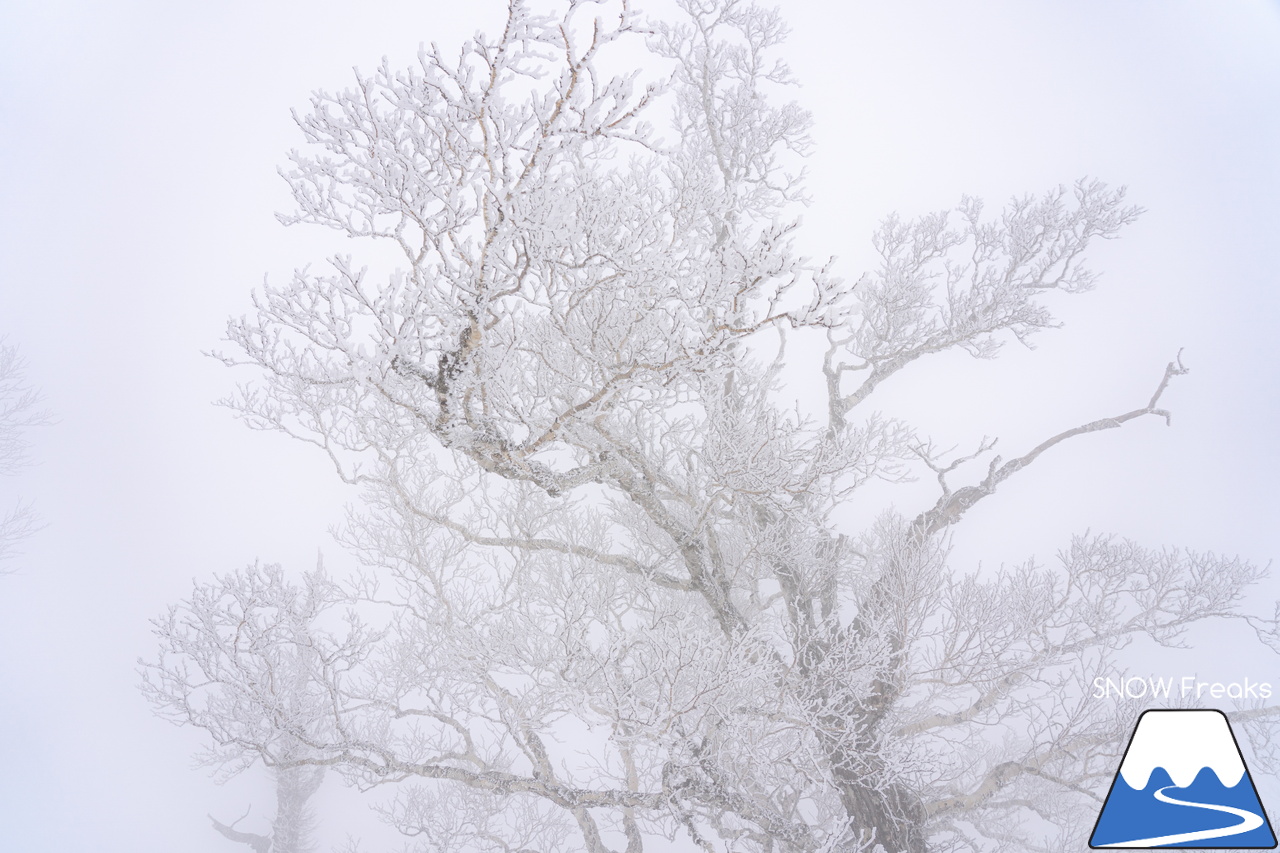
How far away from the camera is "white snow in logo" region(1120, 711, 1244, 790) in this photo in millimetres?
3674

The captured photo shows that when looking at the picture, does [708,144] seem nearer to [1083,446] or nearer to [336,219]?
[336,219]

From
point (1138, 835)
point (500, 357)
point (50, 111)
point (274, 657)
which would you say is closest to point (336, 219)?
point (500, 357)

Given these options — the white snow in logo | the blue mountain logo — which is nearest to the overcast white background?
the blue mountain logo

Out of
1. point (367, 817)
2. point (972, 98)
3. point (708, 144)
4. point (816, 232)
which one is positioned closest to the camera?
point (708, 144)

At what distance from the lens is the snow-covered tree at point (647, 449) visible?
2363 millimetres

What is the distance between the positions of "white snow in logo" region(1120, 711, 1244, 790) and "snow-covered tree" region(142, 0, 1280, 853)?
0.38 m

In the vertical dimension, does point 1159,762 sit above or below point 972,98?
below

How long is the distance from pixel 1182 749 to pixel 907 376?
16169 mm

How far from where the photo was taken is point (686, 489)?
4.78 metres

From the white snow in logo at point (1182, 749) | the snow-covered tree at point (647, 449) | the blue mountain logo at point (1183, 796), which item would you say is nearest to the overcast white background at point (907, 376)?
the snow-covered tree at point (647, 449)

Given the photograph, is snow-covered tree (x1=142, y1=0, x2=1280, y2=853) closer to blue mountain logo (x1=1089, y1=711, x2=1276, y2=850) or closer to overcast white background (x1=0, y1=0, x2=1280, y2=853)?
blue mountain logo (x1=1089, y1=711, x2=1276, y2=850)

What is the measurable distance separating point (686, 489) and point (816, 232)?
114ft

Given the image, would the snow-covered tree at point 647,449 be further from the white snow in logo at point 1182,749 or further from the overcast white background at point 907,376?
the overcast white background at point 907,376

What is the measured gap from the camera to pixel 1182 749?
3906 mm
